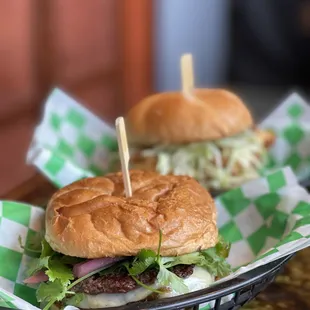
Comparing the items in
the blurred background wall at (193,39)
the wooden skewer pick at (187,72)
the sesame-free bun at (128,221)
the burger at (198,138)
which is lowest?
the blurred background wall at (193,39)

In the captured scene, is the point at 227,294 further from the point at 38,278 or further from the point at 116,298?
the point at 38,278

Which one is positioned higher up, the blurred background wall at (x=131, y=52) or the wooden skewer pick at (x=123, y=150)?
the wooden skewer pick at (x=123, y=150)

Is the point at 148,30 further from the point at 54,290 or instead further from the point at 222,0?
the point at 54,290

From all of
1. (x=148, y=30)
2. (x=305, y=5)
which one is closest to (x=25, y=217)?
(x=148, y=30)

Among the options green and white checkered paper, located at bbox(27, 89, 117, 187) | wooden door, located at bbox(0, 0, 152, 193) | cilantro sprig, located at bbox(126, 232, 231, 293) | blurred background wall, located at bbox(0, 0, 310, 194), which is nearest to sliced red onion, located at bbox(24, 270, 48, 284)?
cilantro sprig, located at bbox(126, 232, 231, 293)

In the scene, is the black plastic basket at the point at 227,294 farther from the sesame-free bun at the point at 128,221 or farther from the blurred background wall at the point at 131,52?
the blurred background wall at the point at 131,52

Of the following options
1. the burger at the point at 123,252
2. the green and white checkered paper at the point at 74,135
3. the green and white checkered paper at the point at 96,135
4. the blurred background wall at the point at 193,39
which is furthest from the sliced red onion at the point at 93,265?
the blurred background wall at the point at 193,39

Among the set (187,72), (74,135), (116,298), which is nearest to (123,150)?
(116,298)

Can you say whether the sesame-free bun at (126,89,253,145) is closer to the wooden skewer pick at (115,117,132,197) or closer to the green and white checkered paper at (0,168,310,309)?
the green and white checkered paper at (0,168,310,309)
